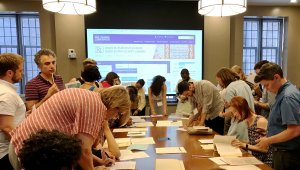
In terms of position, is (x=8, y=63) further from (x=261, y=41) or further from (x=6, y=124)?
(x=261, y=41)

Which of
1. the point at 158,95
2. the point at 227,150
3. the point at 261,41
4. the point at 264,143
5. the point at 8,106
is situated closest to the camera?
the point at 8,106

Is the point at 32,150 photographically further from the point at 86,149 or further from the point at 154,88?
the point at 154,88

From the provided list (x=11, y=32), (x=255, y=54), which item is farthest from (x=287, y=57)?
(x=11, y=32)

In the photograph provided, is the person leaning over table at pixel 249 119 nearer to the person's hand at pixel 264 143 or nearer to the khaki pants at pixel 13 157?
the person's hand at pixel 264 143

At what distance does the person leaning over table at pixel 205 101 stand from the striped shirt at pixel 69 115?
194cm

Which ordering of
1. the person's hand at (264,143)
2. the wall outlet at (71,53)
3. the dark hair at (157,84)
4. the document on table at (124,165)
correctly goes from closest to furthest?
the document on table at (124,165)
the person's hand at (264,143)
the dark hair at (157,84)
the wall outlet at (71,53)

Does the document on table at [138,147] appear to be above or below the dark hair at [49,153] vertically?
below

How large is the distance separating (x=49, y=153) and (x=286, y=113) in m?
1.60

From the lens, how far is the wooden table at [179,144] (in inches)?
67.4

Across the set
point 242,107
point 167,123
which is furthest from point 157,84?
point 242,107

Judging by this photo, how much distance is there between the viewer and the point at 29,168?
2.80 feet

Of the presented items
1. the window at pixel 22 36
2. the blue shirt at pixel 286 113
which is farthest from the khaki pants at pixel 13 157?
the window at pixel 22 36

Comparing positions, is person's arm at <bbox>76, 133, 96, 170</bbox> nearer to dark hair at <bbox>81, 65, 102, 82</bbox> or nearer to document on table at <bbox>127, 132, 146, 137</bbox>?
document on table at <bbox>127, 132, 146, 137</bbox>

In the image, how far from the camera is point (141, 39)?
17.6ft
